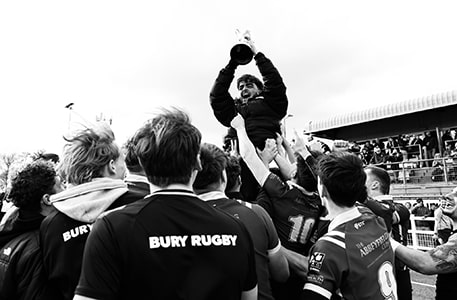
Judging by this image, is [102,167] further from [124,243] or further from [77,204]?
[124,243]

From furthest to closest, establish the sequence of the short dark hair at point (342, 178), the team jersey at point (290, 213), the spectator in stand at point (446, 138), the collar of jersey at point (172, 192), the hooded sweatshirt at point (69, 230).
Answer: the spectator in stand at point (446, 138)
the team jersey at point (290, 213)
the short dark hair at point (342, 178)
the hooded sweatshirt at point (69, 230)
the collar of jersey at point (172, 192)

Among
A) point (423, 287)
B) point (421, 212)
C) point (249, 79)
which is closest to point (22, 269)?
point (249, 79)

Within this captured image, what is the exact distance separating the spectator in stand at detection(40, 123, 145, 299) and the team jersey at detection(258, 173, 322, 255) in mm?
1170

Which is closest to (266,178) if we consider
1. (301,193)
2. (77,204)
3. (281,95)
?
(301,193)

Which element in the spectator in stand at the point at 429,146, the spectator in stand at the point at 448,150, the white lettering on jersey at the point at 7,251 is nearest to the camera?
the white lettering on jersey at the point at 7,251

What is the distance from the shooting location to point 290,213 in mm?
2900

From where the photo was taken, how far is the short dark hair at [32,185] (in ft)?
7.52

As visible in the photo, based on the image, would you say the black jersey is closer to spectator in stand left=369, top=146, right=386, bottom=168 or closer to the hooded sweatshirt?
the hooded sweatshirt

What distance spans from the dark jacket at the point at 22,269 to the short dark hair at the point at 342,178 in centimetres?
177

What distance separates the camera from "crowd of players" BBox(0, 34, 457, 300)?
1.42m

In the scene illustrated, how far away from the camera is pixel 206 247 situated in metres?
1.50

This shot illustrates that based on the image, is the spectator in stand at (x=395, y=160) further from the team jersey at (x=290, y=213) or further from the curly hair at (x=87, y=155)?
the curly hair at (x=87, y=155)

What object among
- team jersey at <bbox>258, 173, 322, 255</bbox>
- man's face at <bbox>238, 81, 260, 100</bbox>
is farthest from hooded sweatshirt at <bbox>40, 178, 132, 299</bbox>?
man's face at <bbox>238, 81, 260, 100</bbox>

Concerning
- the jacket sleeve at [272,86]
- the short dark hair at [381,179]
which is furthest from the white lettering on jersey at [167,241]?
the short dark hair at [381,179]
